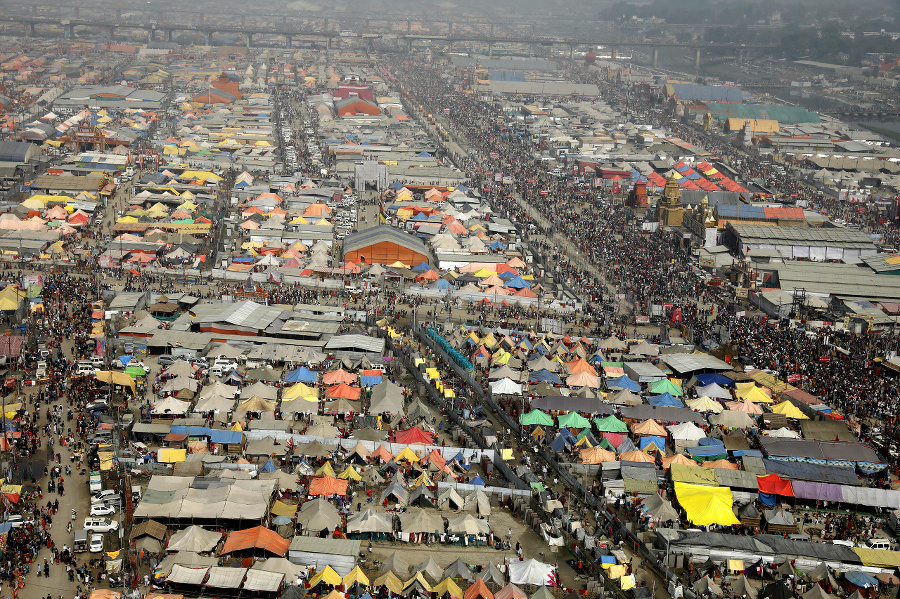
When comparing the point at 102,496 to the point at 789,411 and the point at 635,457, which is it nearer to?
the point at 635,457

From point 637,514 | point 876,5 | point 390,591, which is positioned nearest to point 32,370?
point 390,591

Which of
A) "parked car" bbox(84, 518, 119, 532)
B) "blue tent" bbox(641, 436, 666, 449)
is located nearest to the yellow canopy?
"parked car" bbox(84, 518, 119, 532)

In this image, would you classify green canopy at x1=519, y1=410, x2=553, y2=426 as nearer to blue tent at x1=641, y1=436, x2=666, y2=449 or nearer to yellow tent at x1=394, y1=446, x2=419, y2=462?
blue tent at x1=641, y1=436, x2=666, y2=449

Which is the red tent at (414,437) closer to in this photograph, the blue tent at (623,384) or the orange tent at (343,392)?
the orange tent at (343,392)

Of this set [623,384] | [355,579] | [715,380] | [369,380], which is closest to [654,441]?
[623,384]

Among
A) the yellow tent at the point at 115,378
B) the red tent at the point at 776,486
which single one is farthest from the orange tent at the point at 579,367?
the yellow tent at the point at 115,378

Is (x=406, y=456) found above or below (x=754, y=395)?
above
